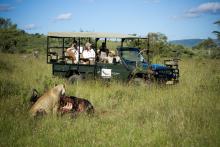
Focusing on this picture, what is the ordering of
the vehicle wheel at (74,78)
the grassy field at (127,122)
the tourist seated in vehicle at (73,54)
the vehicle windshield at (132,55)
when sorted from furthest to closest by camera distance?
1. the tourist seated in vehicle at (73,54)
2. the vehicle wheel at (74,78)
3. the vehicle windshield at (132,55)
4. the grassy field at (127,122)

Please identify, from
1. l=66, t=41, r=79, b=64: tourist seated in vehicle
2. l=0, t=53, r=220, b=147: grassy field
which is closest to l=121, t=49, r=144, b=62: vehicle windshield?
l=66, t=41, r=79, b=64: tourist seated in vehicle

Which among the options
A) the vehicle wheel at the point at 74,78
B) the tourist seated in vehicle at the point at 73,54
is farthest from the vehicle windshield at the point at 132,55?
the tourist seated in vehicle at the point at 73,54

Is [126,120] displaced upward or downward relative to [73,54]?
downward

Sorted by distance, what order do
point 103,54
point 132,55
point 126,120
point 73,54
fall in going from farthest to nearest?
point 73,54 < point 103,54 < point 132,55 < point 126,120

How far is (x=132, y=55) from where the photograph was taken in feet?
44.7

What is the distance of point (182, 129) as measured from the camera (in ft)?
23.4

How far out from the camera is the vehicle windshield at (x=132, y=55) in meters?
13.5

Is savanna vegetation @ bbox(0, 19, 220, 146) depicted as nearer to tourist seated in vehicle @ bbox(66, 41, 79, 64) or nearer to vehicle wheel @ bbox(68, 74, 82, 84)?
vehicle wheel @ bbox(68, 74, 82, 84)

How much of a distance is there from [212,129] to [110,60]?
7.05 metres

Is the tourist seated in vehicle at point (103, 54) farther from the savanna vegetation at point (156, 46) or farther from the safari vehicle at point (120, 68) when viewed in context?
the savanna vegetation at point (156, 46)

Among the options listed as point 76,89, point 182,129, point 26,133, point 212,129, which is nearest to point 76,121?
point 26,133

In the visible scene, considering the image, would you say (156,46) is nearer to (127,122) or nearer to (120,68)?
(120,68)

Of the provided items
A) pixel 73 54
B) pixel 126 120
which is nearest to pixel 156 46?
pixel 73 54

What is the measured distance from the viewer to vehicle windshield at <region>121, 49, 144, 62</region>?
13500 millimetres
